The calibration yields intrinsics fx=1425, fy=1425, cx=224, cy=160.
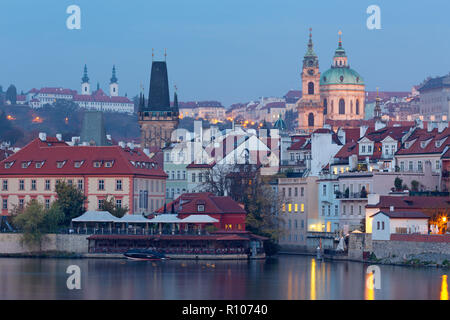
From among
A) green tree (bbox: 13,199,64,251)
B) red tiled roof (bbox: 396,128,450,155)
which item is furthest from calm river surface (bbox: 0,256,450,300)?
red tiled roof (bbox: 396,128,450,155)

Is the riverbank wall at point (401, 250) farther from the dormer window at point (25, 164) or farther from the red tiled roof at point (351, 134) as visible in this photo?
the dormer window at point (25, 164)

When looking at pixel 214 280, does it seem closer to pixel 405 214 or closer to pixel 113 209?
pixel 405 214

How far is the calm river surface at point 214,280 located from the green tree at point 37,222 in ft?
19.8

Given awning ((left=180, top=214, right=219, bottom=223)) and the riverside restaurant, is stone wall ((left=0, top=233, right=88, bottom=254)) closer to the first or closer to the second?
the riverside restaurant

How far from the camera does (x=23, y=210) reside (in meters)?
117

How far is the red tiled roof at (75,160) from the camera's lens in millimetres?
121250

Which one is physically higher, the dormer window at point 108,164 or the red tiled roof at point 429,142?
the red tiled roof at point 429,142

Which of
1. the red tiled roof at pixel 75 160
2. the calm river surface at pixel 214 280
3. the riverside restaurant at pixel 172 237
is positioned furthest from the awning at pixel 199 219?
the red tiled roof at pixel 75 160

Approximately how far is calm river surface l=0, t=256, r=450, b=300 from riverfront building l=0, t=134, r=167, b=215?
57.0 feet

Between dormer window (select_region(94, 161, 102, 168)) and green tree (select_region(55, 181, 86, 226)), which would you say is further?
dormer window (select_region(94, 161, 102, 168))

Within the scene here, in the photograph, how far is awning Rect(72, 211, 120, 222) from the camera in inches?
4323
